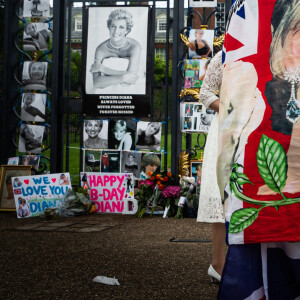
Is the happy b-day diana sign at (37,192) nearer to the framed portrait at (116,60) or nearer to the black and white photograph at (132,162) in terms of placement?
the black and white photograph at (132,162)

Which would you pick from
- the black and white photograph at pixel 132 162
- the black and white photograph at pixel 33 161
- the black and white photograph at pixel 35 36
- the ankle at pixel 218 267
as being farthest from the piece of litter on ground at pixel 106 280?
the black and white photograph at pixel 35 36

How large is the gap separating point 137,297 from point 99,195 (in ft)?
15.4

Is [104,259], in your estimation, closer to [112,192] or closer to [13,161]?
[112,192]

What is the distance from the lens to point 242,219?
6.12 ft

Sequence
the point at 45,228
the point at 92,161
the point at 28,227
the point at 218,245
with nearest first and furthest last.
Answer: the point at 218,245 → the point at 45,228 → the point at 28,227 → the point at 92,161

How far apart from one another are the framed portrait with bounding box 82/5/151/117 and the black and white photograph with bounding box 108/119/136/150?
0.41ft

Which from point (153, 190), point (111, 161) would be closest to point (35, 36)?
point (111, 161)

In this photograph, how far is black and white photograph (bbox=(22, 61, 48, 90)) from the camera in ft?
27.5

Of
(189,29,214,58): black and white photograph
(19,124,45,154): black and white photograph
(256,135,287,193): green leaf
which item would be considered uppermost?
(189,29,214,58): black and white photograph

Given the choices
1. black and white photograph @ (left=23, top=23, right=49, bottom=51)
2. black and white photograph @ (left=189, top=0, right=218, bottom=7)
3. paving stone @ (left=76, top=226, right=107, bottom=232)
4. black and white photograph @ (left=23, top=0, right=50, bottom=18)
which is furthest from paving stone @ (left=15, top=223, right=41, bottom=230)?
black and white photograph @ (left=189, top=0, right=218, bottom=7)

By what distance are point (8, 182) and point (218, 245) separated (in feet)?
16.7

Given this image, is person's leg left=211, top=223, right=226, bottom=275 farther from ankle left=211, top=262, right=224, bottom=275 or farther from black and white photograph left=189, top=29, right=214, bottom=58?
black and white photograph left=189, top=29, right=214, bottom=58

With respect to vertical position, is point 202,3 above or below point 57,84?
above

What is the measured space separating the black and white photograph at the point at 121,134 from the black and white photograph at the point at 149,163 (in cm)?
22
